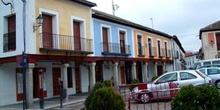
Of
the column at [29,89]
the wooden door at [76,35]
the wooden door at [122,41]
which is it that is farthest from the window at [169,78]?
the wooden door at [122,41]

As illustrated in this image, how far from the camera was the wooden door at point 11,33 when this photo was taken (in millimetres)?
15805

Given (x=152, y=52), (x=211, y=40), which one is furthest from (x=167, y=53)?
(x=211, y=40)

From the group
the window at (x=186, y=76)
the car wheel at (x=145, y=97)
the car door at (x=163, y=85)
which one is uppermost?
the window at (x=186, y=76)

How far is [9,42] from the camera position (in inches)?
631

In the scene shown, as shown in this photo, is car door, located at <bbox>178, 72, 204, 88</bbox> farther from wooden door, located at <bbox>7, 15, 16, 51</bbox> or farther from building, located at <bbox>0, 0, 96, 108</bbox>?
wooden door, located at <bbox>7, 15, 16, 51</bbox>

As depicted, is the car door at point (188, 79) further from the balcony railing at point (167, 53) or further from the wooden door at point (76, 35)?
the balcony railing at point (167, 53)

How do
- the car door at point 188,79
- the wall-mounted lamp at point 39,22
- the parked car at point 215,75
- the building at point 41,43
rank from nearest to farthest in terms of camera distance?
the car door at point 188,79 → the wall-mounted lamp at point 39,22 → the building at point 41,43 → the parked car at point 215,75

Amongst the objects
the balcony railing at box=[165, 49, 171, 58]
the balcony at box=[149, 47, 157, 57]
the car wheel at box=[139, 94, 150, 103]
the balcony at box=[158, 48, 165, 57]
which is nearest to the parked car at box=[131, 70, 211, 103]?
the car wheel at box=[139, 94, 150, 103]

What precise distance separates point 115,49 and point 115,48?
0.08 metres

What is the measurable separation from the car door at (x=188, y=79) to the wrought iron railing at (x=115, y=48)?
784 centimetres

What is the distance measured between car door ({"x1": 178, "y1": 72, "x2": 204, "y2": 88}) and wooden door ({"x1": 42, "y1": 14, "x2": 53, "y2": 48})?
24.1 ft

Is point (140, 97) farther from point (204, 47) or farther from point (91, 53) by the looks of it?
point (204, 47)

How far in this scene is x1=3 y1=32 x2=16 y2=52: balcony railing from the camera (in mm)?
15805

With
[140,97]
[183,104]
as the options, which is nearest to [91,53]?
[140,97]
